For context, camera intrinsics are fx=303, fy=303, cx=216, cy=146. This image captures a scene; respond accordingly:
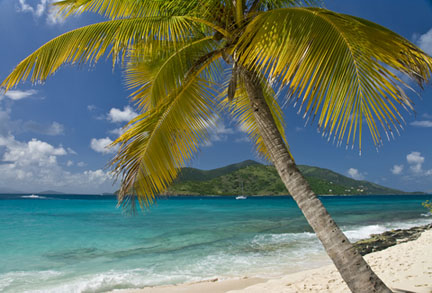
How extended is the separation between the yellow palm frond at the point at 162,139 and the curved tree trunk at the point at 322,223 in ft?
4.90

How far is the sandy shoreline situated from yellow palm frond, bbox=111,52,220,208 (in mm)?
3224

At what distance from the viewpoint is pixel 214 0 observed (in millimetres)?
3633

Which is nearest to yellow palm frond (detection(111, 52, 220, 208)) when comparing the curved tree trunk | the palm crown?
the palm crown

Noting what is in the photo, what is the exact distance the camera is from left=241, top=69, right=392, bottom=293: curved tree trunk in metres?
2.72

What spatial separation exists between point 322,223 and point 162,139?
8.25 ft

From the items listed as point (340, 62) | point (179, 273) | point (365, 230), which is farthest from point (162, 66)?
point (365, 230)

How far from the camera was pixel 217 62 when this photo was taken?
5609mm

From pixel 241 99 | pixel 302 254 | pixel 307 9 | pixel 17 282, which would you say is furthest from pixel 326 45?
pixel 17 282

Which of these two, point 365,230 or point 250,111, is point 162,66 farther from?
point 365,230

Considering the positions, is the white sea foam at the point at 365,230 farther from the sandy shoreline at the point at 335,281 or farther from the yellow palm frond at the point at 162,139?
the yellow palm frond at the point at 162,139

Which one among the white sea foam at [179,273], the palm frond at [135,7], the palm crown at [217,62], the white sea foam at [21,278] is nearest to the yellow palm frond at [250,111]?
the palm crown at [217,62]

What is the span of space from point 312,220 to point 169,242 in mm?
12921

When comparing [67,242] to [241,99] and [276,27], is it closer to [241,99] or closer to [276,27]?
[241,99]

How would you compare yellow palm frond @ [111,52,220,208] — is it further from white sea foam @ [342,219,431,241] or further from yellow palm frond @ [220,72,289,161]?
white sea foam @ [342,219,431,241]
